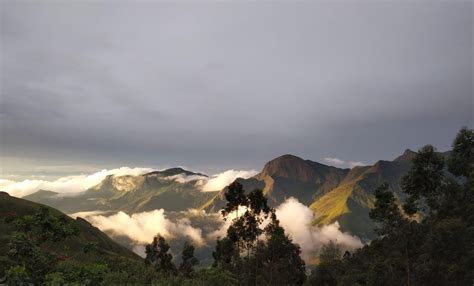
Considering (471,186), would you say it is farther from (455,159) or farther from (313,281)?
(313,281)

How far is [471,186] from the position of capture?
77.3 meters

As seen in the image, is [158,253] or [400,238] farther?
[158,253]

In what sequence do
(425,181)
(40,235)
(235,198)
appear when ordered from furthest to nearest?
(425,181) → (235,198) → (40,235)

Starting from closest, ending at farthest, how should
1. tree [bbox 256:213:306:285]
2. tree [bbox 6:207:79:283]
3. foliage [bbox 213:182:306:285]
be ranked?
tree [bbox 6:207:79:283] → foliage [bbox 213:182:306:285] → tree [bbox 256:213:306:285]

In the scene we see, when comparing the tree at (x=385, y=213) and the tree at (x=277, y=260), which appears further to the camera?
the tree at (x=277, y=260)

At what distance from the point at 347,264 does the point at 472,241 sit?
6719 cm

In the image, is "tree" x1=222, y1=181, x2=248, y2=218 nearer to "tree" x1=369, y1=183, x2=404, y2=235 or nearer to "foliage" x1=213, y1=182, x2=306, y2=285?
"foliage" x1=213, y1=182, x2=306, y2=285

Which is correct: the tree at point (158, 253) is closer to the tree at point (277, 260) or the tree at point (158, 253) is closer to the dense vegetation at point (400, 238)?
the dense vegetation at point (400, 238)

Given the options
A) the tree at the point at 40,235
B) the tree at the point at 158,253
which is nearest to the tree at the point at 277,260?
the tree at the point at 158,253

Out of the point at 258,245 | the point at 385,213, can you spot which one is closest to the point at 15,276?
the point at 385,213

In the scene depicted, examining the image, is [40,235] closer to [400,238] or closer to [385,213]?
[400,238]

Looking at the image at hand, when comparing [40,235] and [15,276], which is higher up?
[40,235]

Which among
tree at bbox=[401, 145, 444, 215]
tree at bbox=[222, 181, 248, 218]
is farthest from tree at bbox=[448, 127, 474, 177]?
tree at bbox=[222, 181, 248, 218]

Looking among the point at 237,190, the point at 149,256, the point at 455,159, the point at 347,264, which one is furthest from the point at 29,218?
the point at 149,256
